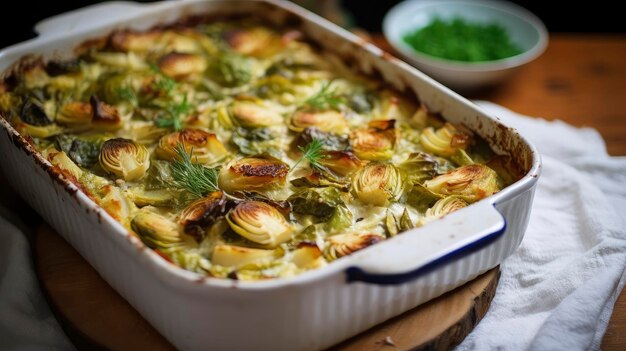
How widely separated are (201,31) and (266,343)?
1.67m

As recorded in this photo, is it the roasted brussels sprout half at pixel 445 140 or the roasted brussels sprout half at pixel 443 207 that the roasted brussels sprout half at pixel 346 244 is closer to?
the roasted brussels sprout half at pixel 443 207

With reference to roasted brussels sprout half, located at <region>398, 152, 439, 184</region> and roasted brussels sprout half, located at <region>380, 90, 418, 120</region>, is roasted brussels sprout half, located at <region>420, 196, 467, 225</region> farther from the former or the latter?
roasted brussels sprout half, located at <region>380, 90, 418, 120</region>

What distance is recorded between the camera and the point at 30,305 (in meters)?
2.08

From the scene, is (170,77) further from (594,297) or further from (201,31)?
(594,297)

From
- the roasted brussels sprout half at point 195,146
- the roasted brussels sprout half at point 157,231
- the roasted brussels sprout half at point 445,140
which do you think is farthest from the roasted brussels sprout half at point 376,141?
the roasted brussels sprout half at point 157,231

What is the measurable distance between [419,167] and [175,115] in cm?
83

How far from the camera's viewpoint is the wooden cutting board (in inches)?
74.7

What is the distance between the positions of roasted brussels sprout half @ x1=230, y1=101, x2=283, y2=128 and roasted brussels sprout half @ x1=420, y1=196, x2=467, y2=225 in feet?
2.20

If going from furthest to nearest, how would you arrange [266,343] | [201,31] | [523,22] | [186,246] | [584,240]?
1. [523,22]
2. [201,31]
3. [584,240]
4. [186,246]
5. [266,343]

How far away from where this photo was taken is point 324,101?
8.38 feet

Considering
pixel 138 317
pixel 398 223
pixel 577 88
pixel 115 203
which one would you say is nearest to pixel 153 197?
pixel 115 203

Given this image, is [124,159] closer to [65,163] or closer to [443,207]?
[65,163]

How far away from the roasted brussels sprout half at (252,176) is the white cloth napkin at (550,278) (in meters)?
0.63

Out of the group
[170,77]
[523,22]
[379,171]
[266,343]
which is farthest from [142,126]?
[523,22]
